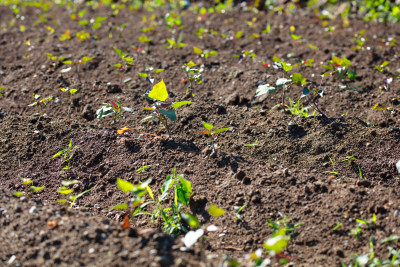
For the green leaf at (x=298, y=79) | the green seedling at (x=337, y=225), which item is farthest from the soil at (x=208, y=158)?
the green leaf at (x=298, y=79)

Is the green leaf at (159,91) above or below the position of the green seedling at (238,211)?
above

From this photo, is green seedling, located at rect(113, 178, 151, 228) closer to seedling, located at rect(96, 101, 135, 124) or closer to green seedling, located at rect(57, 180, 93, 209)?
green seedling, located at rect(57, 180, 93, 209)

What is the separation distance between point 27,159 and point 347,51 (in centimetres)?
310

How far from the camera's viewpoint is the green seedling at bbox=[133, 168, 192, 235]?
204cm

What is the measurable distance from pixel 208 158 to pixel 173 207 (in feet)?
1.54

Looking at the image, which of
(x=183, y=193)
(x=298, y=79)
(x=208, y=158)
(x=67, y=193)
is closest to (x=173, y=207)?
(x=183, y=193)

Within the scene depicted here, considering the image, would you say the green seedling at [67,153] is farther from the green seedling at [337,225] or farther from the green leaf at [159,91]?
the green seedling at [337,225]

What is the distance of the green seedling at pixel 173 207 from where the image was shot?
2.04 meters

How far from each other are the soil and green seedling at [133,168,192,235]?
0.07 metres

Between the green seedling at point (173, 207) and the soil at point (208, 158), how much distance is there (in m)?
0.07

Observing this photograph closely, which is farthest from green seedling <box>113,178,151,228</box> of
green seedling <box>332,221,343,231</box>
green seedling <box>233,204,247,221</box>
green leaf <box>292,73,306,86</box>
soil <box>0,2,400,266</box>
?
green leaf <box>292,73,306,86</box>

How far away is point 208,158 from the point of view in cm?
249

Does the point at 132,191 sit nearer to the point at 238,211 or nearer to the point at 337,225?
the point at 238,211

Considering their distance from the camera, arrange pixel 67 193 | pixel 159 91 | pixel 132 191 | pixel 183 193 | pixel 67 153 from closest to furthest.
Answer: pixel 132 191 → pixel 183 193 → pixel 67 193 → pixel 159 91 → pixel 67 153
